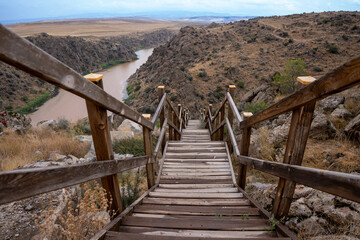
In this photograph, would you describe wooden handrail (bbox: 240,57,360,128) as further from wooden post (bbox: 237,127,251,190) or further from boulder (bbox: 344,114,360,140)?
boulder (bbox: 344,114,360,140)

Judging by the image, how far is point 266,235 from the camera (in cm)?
176

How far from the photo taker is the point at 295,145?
5.48 ft

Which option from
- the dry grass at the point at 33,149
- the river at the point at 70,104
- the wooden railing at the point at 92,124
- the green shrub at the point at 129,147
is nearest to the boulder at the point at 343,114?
the green shrub at the point at 129,147

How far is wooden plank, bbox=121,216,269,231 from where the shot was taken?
1.88 meters

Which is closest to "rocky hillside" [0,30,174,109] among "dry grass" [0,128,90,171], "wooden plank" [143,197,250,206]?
"dry grass" [0,128,90,171]

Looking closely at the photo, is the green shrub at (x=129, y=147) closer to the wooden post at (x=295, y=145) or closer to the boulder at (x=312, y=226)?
the boulder at (x=312, y=226)

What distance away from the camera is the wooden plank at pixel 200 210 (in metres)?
2.23

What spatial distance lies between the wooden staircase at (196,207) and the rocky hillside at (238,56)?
17.5 m

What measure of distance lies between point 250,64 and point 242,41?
30.6ft

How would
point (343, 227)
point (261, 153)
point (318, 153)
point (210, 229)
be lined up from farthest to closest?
point (261, 153) → point (318, 153) → point (343, 227) → point (210, 229)

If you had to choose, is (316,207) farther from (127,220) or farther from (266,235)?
(127,220)

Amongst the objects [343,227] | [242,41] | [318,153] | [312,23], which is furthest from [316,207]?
[312,23]

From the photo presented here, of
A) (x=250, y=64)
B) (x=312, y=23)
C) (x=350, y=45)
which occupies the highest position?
(x=312, y=23)

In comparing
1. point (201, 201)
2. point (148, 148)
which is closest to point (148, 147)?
point (148, 148)
